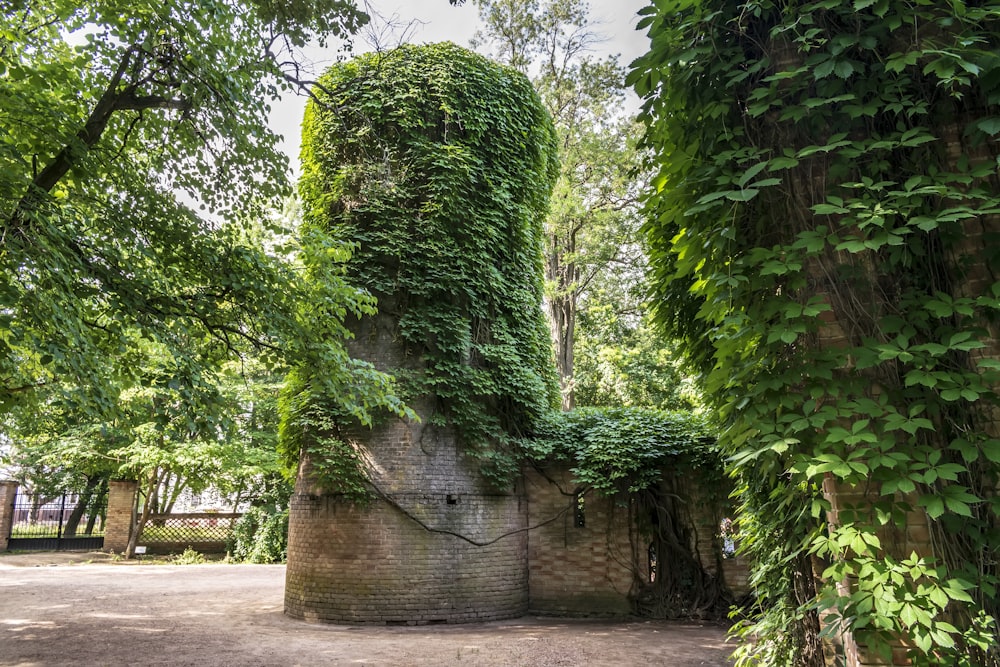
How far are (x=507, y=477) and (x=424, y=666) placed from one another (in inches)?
158

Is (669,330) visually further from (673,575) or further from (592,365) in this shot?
(592,365)

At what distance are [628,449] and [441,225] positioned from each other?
4701mm

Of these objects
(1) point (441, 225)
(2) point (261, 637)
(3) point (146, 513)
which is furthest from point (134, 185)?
(3) point (146, 513)

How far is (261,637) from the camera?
319 inches

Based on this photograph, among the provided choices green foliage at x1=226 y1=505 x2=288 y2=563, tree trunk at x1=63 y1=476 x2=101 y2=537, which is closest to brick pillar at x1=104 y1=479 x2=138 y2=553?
green foliage at x1=226 y1=505 x2=288 y2=563

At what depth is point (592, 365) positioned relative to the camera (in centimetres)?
2066

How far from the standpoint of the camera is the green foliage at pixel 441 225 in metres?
10.1

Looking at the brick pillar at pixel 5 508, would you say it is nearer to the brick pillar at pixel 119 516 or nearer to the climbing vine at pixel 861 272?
the brick pillar at pixel 119 516

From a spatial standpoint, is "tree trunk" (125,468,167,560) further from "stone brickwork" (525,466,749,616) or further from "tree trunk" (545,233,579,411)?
"stone brickwork" (525,466,749,616)

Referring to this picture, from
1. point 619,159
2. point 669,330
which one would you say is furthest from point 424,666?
point 619,159

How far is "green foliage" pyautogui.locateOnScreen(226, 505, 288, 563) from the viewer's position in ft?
60.2

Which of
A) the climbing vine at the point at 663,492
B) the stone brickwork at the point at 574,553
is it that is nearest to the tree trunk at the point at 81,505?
the stone brickwork at the point at 574,553

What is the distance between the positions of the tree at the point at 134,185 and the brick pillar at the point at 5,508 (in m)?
15.8

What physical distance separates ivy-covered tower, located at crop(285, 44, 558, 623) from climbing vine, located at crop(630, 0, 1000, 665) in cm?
653
